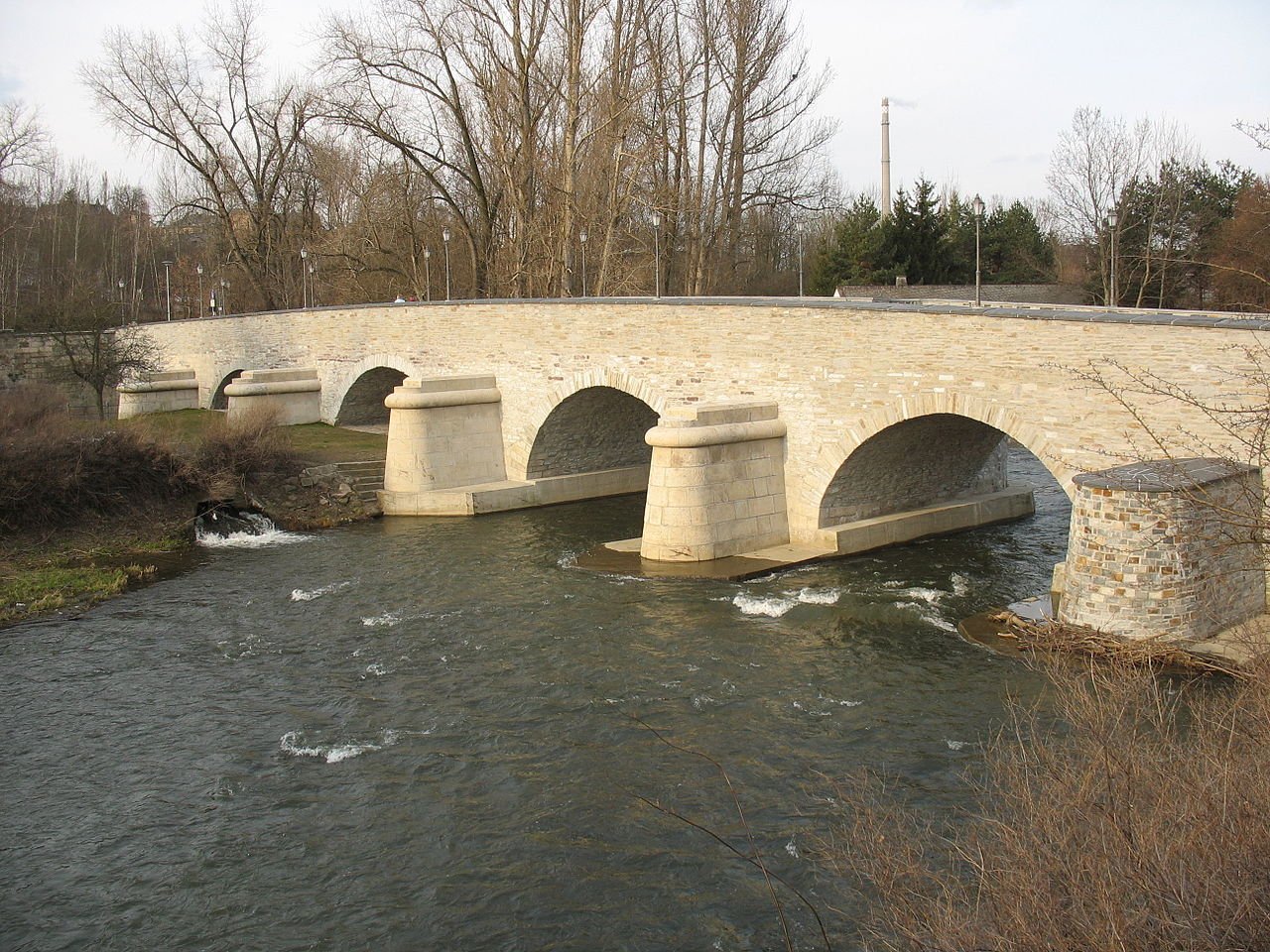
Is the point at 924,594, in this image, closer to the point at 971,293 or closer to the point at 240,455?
the point at 240,455

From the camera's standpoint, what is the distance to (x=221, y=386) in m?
32.8

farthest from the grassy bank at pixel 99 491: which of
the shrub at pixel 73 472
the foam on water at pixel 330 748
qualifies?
the foam on water at pixel 330 748

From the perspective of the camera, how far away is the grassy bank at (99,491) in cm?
1578

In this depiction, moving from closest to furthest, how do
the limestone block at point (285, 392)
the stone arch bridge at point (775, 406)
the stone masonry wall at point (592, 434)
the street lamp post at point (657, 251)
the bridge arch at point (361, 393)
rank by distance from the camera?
the stone arch bridge at point (775, 406) → the stone masonry wall at point (592, 434) → the street lamp post at point (657, 251) → the bridge arch at point (361, 393) → the limestone block at point (285, 392)

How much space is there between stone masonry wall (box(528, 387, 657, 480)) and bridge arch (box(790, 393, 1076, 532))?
5081 millimetres

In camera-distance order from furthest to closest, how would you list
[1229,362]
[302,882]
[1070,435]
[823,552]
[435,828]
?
1. [823,552]
2. [1070,435]
3. [1229,362]
4. [435,828]
5. [302,882]

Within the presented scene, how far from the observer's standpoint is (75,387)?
107ft

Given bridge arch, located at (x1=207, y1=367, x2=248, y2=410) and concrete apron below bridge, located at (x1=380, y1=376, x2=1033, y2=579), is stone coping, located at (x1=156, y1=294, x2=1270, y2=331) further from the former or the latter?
bridge arch, located at (x1=207, y1=367, x2=248, y2=410)

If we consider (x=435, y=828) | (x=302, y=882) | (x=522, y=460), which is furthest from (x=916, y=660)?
(x=522, y=460)

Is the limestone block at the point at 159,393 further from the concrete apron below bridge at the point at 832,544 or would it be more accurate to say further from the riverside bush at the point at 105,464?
the concrete apron below bridge at the point at 832,544

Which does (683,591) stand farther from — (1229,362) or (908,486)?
(1229,362)

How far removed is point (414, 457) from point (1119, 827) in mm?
17484

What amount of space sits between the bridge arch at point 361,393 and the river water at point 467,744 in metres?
10.7

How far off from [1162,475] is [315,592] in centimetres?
1005
